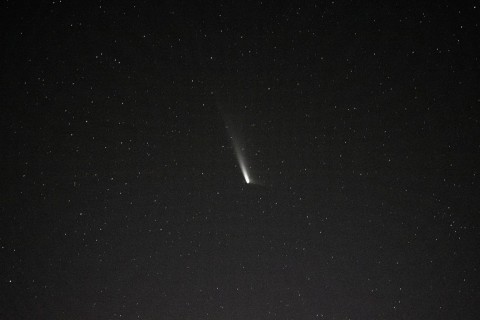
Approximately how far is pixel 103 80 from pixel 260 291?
30cm

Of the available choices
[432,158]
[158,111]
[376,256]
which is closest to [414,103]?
[432,158]

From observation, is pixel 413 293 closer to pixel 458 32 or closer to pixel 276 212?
pixel 276 212

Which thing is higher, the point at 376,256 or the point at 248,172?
the point at 248,172

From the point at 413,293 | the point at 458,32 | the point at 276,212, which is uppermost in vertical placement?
the point at 458,32

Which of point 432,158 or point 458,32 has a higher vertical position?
point 458,32

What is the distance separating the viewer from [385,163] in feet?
1.75

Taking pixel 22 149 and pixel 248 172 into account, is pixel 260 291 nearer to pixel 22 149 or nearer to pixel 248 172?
pixel 248 172

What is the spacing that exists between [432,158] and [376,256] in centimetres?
13

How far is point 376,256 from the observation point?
0.54m

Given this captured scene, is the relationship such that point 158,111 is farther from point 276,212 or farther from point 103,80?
point 276,212

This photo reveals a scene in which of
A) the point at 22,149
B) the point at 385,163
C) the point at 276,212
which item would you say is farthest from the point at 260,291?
the point at 22,149

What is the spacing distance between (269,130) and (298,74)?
0.23ft

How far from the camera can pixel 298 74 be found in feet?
1.73

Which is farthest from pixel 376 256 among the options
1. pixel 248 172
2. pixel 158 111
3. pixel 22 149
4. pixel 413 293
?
pixel 22 149
